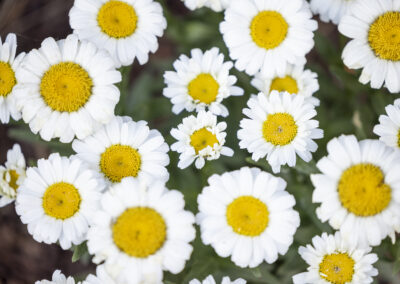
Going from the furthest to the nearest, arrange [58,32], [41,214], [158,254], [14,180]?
[58,32] → [14,180] → [41,214] → [158,254]

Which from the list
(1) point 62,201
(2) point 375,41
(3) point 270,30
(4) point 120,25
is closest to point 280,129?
(3) point 270,30

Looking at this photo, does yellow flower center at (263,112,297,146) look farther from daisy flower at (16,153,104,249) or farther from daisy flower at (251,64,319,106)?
daisy flower at (16,153,104,249)

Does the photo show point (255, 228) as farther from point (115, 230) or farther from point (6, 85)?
point (6, 85)

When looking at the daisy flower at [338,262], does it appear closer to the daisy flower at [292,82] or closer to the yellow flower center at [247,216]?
the yellow flower center at [247,216]

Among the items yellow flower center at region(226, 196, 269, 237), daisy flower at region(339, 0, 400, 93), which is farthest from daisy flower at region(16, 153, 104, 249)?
daisy flower at region(339, 0, 400, 93)

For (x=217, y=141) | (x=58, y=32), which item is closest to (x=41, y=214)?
(x=217, y=141)

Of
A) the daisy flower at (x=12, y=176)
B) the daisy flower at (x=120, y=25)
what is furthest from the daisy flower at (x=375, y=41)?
the daisy flower at (x=12, y=176)
